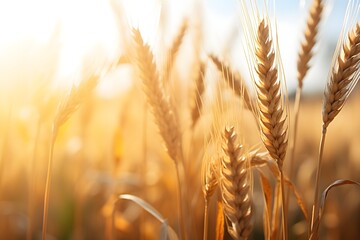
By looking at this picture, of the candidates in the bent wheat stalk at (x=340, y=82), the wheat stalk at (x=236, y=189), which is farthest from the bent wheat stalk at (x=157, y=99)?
the bent wheat stalk at (x=340, y=82)

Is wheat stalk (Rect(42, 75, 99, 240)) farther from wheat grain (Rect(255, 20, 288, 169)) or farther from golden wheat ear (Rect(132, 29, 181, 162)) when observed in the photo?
wheat grain (Rect(255, 20, 288, 169))

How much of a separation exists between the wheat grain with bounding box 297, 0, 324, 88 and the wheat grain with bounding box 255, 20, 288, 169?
60 centimetres

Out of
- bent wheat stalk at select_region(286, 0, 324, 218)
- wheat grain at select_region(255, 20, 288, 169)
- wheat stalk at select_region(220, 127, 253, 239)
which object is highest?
bent wheat stalk at select_region(286, 0, 324, 218)

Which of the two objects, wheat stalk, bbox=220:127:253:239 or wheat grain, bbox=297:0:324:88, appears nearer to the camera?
wheat stalk, bbox=220:127:253:239

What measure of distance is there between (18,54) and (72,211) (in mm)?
1582

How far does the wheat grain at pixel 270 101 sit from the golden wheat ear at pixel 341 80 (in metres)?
0.15

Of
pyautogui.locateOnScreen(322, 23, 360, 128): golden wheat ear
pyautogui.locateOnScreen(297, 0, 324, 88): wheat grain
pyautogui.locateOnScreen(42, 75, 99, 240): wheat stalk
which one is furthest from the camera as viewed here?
pyautogui.locateOnScreen(297, 0, 324, 88): wheat grain

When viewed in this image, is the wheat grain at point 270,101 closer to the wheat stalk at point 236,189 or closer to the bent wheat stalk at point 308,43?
the wheat stalk at point 236,189

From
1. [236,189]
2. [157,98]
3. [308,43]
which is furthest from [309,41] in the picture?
[236,189]

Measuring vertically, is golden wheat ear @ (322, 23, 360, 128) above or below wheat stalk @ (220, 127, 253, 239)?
above

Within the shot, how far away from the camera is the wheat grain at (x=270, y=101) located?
1258 millimetres

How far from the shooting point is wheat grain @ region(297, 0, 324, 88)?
184 cm

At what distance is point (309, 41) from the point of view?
1.85 metres

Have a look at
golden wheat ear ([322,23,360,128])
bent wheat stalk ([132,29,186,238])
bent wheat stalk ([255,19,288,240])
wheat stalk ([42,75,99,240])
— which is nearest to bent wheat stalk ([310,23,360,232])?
golden wheat ear ([322,23,360,128])
